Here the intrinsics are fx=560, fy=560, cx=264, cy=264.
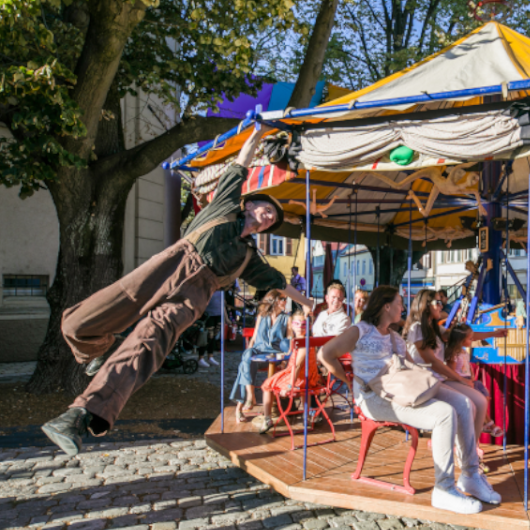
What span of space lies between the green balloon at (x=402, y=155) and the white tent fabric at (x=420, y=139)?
0.27ft

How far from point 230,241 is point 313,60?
574cm

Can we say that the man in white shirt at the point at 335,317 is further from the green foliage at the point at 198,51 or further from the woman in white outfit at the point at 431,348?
the green foliage at the point at 198,51

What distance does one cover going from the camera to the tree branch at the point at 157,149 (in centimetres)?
786

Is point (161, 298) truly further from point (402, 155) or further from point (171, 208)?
point (171, 208)

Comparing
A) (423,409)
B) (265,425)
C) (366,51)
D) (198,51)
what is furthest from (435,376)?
(366,51)

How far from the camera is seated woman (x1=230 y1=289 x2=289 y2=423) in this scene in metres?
6.71

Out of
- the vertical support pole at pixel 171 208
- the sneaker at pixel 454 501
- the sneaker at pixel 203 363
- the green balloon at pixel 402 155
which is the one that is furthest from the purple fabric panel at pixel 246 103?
the sneaker at pixel 454 501

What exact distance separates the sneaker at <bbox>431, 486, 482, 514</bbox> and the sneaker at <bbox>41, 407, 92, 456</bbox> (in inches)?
93.8

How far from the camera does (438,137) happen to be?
4.28 metres

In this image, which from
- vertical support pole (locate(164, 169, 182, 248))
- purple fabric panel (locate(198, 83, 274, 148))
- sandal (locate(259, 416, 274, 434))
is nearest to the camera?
sandal (locate(259, 416, 274, 434))

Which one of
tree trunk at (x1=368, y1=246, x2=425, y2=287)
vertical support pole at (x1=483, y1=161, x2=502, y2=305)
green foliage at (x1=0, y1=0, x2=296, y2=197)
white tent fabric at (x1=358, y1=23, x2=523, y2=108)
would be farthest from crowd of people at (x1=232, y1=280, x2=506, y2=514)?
tree trunk at (x1=368, y1=246, x2=425, y2=287)

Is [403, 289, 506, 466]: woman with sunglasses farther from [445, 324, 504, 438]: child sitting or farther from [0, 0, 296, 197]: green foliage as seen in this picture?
[0, 0, 296, 197]: green foliage

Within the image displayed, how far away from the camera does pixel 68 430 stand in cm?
282

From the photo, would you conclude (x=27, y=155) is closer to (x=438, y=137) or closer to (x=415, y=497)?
(x=438, y=137)
